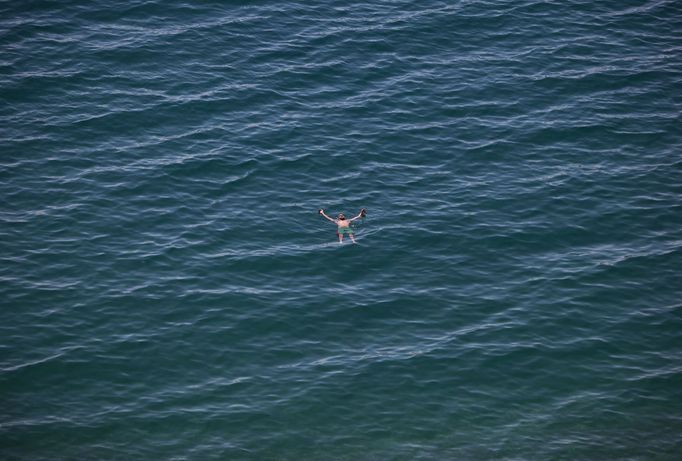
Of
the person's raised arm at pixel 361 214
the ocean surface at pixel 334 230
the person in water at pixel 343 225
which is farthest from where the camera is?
the person in water at pixel 343 225

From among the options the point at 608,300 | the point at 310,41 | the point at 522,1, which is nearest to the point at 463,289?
the point at 608,300

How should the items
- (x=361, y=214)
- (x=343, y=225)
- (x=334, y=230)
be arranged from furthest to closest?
A: (x=334, y=230)
(x=343, y=225)
(x=361, y=214)

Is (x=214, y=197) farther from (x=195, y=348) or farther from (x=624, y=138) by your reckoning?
(x=624, y=138)

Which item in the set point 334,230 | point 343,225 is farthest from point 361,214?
point 334,230

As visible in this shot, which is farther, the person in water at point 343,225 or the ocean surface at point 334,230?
the person in water at point 343,225

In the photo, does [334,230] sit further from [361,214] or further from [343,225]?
[361,214]

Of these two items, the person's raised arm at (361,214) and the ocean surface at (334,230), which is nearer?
the ocean surface at (334,230)

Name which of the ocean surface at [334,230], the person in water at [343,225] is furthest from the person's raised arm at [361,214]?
the ocean surface at [334,230]

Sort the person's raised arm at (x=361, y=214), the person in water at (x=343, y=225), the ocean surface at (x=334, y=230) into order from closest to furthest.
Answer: the ocean surface at (x=334, y=230)
the person's raised arm at (x=361, y=214)
the person in water at (x=343, y=225)

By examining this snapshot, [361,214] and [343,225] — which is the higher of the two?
[361,214]

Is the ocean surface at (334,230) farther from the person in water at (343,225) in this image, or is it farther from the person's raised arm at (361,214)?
the person's raised arm at (361,214)
